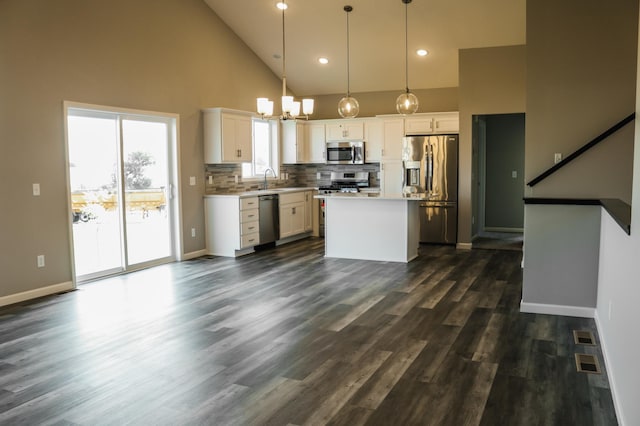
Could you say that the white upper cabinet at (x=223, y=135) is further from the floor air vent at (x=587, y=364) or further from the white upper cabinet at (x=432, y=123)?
the floor air vent at (x=587, y=364)

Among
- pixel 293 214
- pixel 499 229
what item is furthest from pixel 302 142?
pixel 499 229

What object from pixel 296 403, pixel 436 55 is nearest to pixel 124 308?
pixel 296 403

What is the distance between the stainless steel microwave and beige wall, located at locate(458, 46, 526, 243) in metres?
1.98

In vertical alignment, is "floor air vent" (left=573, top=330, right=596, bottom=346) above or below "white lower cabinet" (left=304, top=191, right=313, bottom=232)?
below

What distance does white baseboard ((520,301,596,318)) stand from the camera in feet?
14.7

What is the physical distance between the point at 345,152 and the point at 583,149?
555 cm

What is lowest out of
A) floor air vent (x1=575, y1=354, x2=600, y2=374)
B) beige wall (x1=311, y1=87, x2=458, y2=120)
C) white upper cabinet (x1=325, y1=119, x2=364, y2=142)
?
floor air vent (x1=575, y1=354, x2=600, y2=374)

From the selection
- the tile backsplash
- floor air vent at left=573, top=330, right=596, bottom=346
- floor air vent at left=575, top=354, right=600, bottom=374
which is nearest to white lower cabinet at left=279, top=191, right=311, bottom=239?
the tile backsplash

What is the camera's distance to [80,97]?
570cm

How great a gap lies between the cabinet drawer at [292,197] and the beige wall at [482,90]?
279cm

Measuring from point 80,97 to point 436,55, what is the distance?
5327mm

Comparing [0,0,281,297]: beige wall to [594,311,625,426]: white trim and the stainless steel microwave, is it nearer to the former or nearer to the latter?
the stainless steel microwave

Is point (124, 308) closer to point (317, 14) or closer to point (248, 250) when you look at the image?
point (248, 250)

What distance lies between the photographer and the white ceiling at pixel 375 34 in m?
7.13
